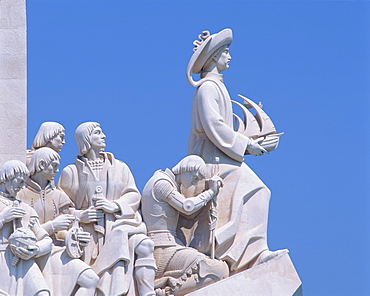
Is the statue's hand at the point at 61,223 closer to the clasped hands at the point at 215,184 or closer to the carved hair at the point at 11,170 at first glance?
the carved hair at the point at 11,170

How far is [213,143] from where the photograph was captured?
21594 mm

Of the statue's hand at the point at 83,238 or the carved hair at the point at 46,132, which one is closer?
the statue's hand at the point at 83,238

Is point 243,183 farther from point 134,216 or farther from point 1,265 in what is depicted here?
point 1,265

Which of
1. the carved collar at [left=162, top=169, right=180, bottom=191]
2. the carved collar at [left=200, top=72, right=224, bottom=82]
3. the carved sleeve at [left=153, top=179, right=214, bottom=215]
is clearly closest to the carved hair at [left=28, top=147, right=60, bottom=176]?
the carved sleeve at [left=153, top=179, right=214, bottom=215]

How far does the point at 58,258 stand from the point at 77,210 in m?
0.81

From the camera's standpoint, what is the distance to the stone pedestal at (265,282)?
2075cm

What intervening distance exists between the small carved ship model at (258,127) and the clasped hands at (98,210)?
6.92 ft

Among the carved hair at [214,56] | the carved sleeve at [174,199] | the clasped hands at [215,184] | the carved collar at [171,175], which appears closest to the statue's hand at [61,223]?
the carved sleeve at [174,199]

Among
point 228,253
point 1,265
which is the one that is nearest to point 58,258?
point 1,265

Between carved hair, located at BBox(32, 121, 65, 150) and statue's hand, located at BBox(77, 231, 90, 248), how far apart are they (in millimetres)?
1226

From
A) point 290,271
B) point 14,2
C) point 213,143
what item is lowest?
point 290,271

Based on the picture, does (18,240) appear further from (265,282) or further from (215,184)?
(265,282)

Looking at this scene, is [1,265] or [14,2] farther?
[14,2]

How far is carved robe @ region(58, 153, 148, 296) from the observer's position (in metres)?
20.4
